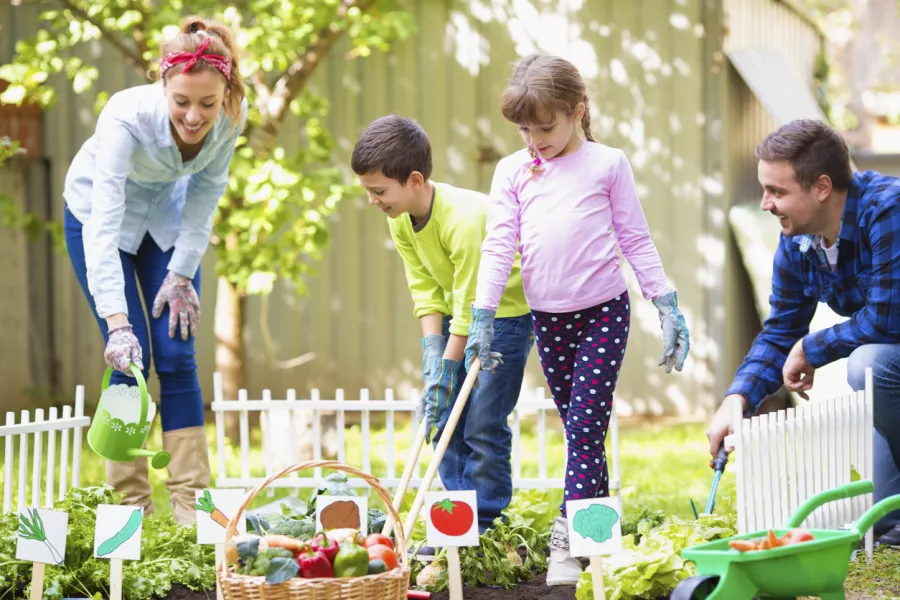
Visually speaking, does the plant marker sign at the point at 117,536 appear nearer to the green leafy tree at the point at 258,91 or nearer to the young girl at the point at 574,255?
the young girl at the point at 574,255

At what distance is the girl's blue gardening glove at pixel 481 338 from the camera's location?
2.86 metres

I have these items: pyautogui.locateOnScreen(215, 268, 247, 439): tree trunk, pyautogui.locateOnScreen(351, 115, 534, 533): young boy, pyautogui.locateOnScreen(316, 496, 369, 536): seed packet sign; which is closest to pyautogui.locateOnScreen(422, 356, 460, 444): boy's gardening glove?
pyautogui.locateOnScreen(351, 115, 534, 533): young boy

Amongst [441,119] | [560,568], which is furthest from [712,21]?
[560,568]

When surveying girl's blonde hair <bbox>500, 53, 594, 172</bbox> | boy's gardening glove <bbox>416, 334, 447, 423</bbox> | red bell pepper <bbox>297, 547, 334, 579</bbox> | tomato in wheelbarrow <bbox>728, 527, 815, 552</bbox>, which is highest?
girl's blonde hair <bbox>500, 53, 594, 172</bbox>

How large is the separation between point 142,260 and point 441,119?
3691 millimetres

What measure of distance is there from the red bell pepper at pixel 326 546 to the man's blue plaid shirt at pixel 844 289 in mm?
1504

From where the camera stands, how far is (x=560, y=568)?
2.93m

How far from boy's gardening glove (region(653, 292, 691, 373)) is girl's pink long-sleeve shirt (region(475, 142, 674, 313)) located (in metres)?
0.03

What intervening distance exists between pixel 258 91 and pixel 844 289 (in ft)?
11.6

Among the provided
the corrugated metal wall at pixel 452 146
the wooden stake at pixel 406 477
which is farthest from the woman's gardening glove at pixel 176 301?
the corrugated metal wall at pixel 452 146

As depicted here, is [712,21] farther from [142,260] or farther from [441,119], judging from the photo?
[142,260]

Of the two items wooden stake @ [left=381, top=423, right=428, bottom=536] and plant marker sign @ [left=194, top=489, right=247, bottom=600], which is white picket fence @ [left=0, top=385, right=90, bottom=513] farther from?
wooden stake @ [left=381, top=423, right=428, bottom=536]

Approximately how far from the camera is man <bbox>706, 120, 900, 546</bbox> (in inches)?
123

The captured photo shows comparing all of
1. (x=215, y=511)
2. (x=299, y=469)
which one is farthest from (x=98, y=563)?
(x=299, y=469)
